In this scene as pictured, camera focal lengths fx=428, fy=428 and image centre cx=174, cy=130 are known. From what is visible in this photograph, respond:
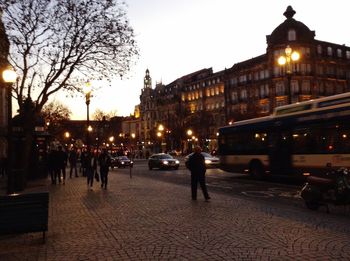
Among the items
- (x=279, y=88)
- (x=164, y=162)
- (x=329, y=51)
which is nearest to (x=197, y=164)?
(x=164, y=162)

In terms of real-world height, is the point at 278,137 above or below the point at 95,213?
above

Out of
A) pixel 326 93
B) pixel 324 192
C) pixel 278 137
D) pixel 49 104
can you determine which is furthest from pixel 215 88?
pixel 324 192

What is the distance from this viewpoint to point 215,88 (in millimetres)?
103438

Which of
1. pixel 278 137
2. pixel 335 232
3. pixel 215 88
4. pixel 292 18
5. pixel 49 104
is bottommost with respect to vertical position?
pixel 335 232

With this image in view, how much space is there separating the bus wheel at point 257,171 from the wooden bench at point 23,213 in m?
15.2

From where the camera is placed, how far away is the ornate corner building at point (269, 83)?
7781 centimetres

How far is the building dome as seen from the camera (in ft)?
253

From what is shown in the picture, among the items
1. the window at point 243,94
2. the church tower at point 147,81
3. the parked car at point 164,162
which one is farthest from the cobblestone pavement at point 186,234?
the church tower at point 147,81

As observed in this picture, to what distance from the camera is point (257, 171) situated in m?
22.4

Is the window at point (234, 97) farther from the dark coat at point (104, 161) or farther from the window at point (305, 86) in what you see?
the dark coat at point (104, 161)

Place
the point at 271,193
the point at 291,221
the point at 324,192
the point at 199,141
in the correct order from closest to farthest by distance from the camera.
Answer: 1. the point at 291,221
2. the point at 324,192
3. the point at 271,193
4. the point at 199,141

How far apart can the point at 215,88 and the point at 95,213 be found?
92.7 m

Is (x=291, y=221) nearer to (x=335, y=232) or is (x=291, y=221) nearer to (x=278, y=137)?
(x=335, y=232)

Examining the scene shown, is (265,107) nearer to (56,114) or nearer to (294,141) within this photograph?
(56,114)
